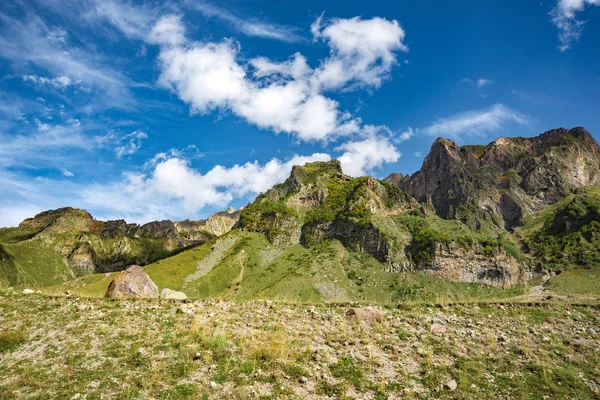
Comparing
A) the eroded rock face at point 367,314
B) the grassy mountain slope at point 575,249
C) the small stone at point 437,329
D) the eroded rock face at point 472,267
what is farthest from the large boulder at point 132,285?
the grassy mountain slope at point 575,249

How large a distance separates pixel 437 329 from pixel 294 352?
7.33 m

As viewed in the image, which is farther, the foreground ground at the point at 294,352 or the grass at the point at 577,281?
the grass at the point at 577,281

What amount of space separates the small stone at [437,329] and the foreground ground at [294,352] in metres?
0.09

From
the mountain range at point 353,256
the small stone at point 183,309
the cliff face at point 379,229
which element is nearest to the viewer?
the small stone at point 183,309

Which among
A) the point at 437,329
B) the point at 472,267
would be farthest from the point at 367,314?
the point at 472,267

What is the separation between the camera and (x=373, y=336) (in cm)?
1592

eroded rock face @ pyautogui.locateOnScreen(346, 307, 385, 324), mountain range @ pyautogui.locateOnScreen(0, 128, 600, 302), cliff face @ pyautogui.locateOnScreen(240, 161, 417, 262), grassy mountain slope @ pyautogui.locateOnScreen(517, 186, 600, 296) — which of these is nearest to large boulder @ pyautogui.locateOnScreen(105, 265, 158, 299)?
eroded rock face @ pyautogui.locateOnScreen(346, 307, 385, 324)

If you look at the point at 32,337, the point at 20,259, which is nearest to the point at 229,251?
the point at 20,259

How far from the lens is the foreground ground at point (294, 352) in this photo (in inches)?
460

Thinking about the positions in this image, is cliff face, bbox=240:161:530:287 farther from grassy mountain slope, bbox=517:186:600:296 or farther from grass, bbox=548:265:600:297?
grassy mountain slope, bbox=517:186:600:296

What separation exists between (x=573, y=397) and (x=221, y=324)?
13978mm

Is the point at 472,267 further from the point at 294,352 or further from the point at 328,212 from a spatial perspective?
the point at 294,352

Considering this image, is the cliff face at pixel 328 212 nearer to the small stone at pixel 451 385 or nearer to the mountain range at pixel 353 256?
the mountain range at pixel 353 256

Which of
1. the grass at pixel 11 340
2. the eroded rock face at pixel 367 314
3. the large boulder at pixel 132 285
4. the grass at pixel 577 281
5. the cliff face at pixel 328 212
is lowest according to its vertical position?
the grass at pixel 577 281
